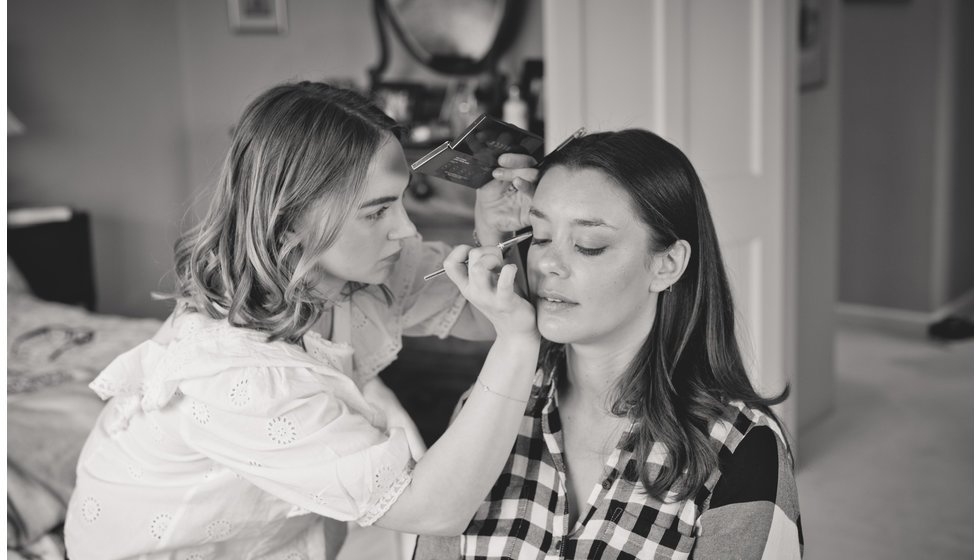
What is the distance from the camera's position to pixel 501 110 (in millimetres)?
3639

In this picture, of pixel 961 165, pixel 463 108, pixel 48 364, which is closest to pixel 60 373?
pixel 48 364

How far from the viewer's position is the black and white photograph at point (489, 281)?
3.96ft

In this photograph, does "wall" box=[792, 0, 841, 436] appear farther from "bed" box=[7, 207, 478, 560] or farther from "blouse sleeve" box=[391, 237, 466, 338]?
Result: "blouse sleeve" box=[391, 237, 466, 338]

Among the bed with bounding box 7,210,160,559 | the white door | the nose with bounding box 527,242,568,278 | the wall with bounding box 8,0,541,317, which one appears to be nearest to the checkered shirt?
the nose with bounding box 527,242,568,278

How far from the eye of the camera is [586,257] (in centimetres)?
126

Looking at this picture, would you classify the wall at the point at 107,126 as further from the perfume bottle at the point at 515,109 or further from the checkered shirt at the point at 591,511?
the checkered shirt at the point at 591,511

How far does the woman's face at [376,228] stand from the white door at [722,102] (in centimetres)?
105

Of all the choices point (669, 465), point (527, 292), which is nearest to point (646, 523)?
point (669, 465)

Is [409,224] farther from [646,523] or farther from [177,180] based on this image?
[177,180]

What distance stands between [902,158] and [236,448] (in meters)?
4.70

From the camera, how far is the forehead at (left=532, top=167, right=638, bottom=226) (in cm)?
126

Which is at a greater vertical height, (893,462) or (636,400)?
(636,400)

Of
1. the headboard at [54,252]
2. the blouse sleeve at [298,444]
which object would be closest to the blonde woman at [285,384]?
the blouse sleeve at [298,444]

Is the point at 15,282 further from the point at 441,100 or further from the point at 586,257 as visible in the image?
the point at 586,257
